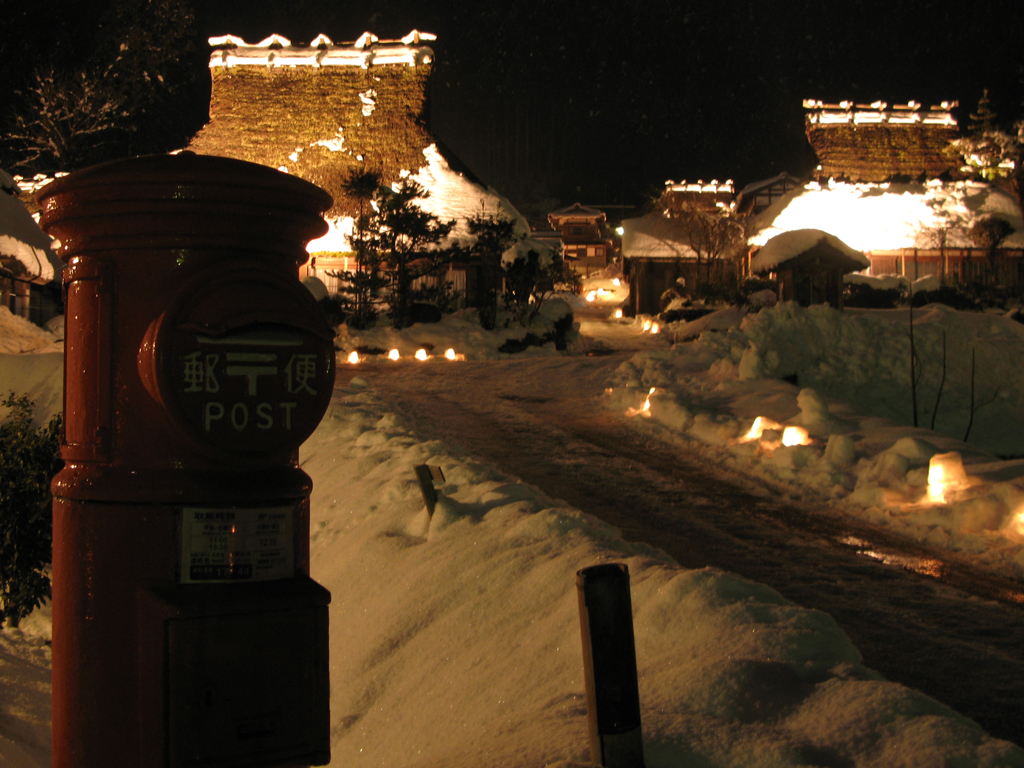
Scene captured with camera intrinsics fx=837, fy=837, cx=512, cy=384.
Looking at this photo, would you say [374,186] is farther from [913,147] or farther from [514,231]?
[913,147]

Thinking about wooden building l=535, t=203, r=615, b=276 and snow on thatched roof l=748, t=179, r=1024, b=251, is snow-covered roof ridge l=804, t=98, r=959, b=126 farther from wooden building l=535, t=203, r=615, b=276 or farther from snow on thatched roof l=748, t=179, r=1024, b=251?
wooden building l=535, t=203, r=615, b=276

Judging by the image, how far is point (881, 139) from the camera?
115ft

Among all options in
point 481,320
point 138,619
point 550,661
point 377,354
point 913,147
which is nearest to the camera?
point 138,619

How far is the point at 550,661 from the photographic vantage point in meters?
3.24

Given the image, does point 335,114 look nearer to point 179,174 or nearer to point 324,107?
point 324,107

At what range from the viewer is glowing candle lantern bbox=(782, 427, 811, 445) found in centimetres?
884

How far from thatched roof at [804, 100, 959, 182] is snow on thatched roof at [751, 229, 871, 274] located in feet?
55.2

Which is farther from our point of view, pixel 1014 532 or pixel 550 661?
Answer: pixel 1014 532

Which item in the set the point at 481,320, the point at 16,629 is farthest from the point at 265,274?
the point at 481,320

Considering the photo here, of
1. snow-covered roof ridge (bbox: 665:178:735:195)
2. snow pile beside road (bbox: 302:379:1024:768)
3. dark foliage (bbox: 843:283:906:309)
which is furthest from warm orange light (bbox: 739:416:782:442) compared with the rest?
snow-covered roof ridge (bbox: 665:178:735:195)

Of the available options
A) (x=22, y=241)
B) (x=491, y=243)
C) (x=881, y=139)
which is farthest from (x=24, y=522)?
(x=881, y=139)

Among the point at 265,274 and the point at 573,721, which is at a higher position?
the point at 265,274

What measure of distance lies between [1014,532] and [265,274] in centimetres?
581

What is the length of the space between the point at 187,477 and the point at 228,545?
0.20 metres
